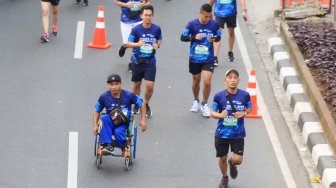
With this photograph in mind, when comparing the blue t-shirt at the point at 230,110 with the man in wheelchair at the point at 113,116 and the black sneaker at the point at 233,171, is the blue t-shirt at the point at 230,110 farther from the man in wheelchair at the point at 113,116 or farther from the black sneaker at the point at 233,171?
the man in wheelchair at the point at 113,116

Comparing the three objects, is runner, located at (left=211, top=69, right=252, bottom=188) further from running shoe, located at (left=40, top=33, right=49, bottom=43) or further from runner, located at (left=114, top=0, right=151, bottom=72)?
running shoe, located at (left=40, top=33, right=49, bottom=43)

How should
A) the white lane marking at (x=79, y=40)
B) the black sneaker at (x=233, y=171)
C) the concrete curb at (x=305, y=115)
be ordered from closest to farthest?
the black sneaker at (x=233, y=171), the concrete curb at (x=305, y=115), the white lane marking at (x=79, y=40)

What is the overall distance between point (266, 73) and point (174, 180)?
5.07 m

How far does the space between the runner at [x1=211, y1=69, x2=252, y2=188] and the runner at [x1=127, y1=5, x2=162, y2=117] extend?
267 cm

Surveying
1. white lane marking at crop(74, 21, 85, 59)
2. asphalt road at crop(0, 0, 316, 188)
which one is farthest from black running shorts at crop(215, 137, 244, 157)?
white lane marking at crop(74, 21, 85, 59)

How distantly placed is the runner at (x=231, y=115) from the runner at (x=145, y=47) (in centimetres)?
267

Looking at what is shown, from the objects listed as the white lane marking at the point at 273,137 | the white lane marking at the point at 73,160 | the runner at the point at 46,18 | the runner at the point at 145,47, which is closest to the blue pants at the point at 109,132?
the white lane marking at the point at 73,160

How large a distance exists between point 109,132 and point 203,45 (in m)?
2.98

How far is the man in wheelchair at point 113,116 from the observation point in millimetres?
13953

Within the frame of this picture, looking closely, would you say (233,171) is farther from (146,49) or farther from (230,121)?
(146,49)

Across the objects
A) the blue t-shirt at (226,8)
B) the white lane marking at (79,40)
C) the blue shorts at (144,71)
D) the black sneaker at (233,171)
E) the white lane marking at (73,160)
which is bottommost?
the white lane marking at (73,160)

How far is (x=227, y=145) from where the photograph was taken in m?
13.7

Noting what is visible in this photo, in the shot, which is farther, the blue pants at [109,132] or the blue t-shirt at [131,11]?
the blue t-shirt at [131,11]

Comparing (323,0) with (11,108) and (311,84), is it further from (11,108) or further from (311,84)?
(11,108)
